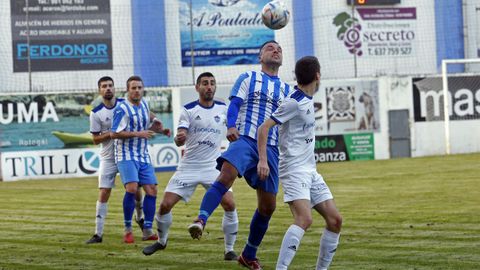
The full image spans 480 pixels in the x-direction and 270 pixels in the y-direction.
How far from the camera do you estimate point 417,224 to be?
49.5 ft

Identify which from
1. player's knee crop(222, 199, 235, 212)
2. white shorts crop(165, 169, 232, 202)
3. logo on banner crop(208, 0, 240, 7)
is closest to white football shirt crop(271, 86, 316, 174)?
player's knee crop(222, 199, 235, 212)

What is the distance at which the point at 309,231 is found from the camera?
581 inches

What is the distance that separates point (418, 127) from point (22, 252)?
2304cm

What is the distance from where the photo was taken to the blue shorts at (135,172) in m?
14.2

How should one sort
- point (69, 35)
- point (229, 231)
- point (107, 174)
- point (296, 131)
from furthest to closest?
point (69, 35), point (107, 174), point (229, 231), point (296, 131)

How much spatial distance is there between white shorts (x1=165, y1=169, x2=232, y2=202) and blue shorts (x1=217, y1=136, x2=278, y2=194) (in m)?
1.93

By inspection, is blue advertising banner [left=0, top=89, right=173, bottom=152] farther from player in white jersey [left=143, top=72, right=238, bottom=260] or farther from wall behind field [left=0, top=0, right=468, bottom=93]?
player in white jersey [left=143, top=72, right=238, bottom=260]

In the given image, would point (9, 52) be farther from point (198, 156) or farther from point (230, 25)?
point (198, 156)

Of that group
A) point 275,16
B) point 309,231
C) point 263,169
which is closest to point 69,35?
point 309,231

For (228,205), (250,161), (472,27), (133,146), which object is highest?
(472,27)

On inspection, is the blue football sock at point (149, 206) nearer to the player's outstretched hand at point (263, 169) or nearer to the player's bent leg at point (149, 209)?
the player's bent leg at point (149, 209)

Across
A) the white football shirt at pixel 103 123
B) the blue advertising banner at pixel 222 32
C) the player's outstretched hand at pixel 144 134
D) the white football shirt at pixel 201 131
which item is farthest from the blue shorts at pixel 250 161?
the blue advertising banner at pixel 222 32

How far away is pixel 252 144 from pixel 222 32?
119 feet

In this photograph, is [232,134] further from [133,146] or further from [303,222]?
[133,146]
